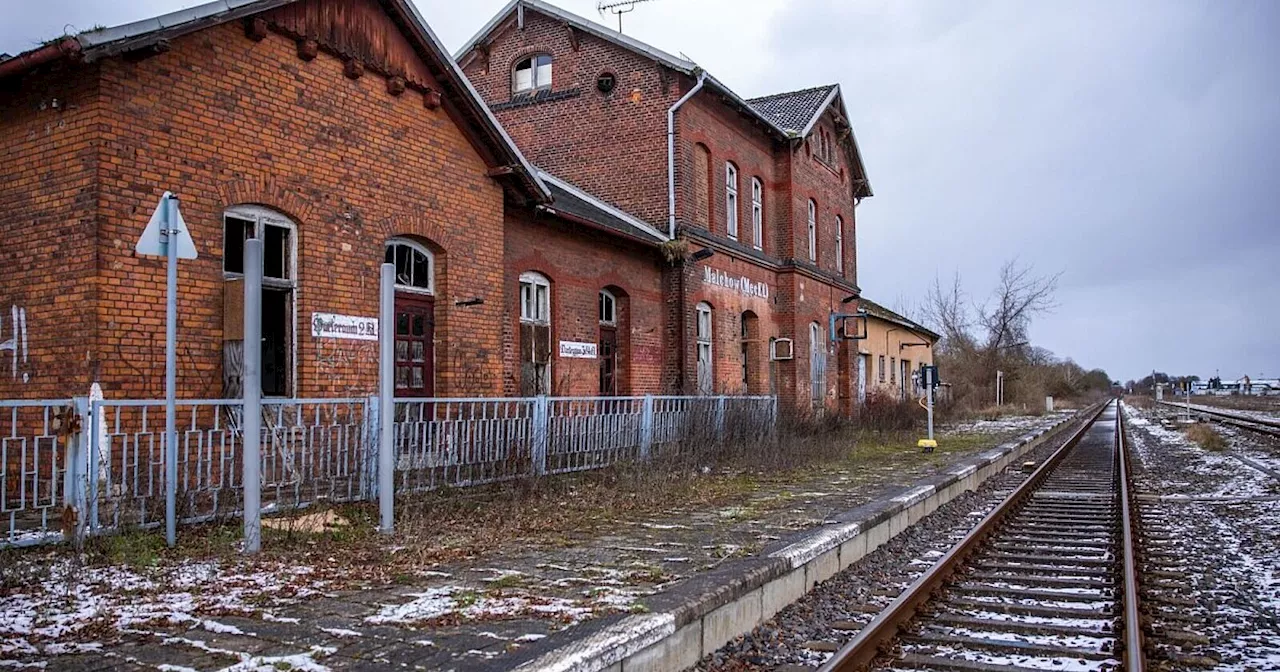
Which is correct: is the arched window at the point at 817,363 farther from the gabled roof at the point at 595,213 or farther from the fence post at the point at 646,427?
the fence post at the point at 646,427

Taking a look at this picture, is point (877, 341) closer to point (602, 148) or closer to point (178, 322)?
point (602, 148)

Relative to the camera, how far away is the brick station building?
8055 mm

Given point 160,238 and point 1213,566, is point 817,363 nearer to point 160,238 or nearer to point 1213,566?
point 1213,566

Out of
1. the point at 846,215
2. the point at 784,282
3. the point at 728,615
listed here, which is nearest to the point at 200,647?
the point at 728,615

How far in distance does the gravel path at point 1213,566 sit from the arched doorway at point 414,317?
8.05 metres

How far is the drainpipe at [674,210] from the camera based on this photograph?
18031 mm

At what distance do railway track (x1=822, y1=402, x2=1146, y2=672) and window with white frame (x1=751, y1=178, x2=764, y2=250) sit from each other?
11.4m

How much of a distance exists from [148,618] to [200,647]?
0.71 m

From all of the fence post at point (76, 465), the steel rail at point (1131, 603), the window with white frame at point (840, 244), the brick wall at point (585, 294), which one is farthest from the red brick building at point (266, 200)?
the window with white frame at point (840, 244)

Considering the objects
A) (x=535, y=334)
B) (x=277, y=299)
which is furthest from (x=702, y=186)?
(x=277, y=299)

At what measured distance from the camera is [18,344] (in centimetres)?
826

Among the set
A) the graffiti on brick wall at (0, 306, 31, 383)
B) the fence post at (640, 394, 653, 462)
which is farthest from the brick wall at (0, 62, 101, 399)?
the fence post at (640, 394, 653, 462)

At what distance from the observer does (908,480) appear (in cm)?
1273

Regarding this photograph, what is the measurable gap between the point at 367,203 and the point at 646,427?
489 centimetres
